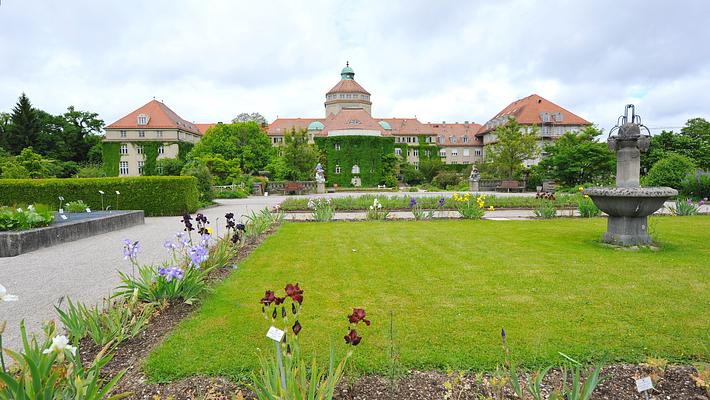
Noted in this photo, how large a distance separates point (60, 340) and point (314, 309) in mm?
2776

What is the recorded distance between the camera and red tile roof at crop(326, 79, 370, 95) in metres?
62.0

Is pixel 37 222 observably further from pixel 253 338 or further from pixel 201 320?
pixel 253 338

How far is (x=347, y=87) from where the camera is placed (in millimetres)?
Result: 62344

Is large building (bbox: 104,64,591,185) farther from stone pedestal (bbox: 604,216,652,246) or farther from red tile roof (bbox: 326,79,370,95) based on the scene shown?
stone pedestal (bbox: 604,216,652,246)

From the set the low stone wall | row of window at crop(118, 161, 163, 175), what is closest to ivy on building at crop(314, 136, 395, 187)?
row of window at crop(118, 161, 163, 175)

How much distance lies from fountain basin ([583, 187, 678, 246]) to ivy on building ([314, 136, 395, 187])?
38.1m

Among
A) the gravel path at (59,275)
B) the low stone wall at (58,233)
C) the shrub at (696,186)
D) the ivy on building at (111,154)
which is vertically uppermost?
the ivy on building at (111,154)

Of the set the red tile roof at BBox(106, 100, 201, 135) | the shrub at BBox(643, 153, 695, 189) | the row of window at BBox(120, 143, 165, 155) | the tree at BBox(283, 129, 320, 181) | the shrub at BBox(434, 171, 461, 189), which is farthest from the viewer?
the red tile roof at BBox(106, 100, 201, 135)

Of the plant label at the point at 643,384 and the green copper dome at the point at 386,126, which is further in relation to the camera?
the green copper dome at the point at 386,126

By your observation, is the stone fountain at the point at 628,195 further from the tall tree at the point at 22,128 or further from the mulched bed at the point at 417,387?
the tall tree at the point at 22,128

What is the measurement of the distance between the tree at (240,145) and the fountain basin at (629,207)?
127 ft

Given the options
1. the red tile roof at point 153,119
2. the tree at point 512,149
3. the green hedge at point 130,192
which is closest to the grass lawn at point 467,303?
the green hedge at point 130,192

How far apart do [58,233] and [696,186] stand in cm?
2363

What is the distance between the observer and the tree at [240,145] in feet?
144
